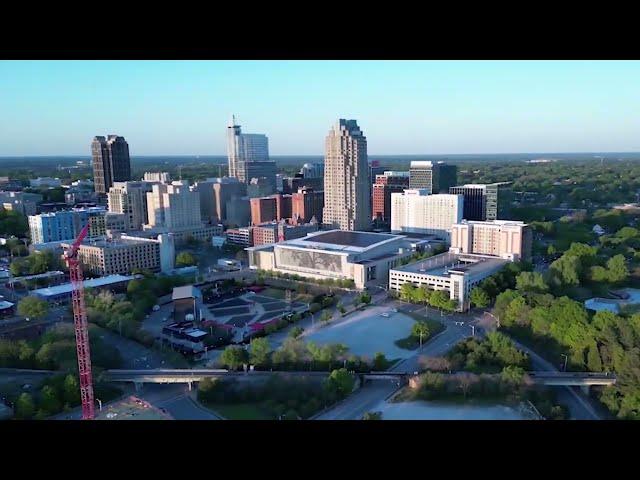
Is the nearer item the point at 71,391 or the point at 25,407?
the point at 25,407

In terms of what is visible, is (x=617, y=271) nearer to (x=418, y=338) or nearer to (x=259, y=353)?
(x=418, y=338)

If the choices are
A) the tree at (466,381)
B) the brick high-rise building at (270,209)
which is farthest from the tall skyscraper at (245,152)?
the tree at (466,381)

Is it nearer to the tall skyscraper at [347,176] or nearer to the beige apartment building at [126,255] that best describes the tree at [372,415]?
the beige apartment building at [126,255]

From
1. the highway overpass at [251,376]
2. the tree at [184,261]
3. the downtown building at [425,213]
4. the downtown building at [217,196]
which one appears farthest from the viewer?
the downtown building at [217,196]

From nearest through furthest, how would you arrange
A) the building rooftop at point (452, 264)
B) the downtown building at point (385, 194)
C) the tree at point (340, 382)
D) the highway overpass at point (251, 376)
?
the tree at point (340, 382) → the highway overpass at point (251, 376) → the building rooftop at point (452, 264) → the downtown building at point (385, 194)

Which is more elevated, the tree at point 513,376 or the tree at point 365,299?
the tree at point 513,376

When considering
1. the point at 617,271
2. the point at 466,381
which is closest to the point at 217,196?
the point at 617,271
